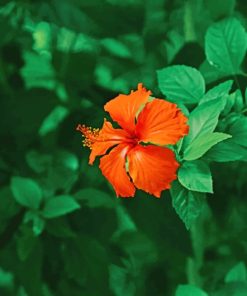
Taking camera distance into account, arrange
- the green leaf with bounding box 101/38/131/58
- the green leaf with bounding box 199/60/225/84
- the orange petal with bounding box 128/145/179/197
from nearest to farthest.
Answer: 1. the orange petal with bounding box 128/145/179/197
2. the green leaf with bounding box 199/60/225/84
3. the green leaf with bounding box 101/38/131/58

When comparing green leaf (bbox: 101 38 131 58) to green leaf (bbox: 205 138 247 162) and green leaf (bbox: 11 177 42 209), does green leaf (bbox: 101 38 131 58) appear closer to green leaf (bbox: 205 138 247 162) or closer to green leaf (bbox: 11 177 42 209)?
green leaf (bbox: 11 177 42 209)

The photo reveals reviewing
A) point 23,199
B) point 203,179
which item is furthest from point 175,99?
point 23,199

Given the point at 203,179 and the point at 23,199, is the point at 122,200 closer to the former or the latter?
the point at 23,199

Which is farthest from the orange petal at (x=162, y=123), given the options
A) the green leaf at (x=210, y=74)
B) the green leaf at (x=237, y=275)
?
the green leaf at (x=237, y=275)

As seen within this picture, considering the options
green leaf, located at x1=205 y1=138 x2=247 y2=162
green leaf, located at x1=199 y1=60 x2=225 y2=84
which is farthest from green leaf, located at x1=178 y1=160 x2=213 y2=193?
green leaf, located at x1=199 y1=60 x2=225 y2=84

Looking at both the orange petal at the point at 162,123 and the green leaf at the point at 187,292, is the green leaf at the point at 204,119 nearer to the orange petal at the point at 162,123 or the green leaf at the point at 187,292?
the orange petal at the point at 162,123

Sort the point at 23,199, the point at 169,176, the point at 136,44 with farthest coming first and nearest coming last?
the point at 136,44
the point at 23,199
the point at 169,176

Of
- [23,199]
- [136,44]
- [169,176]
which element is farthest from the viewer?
[136,44]
